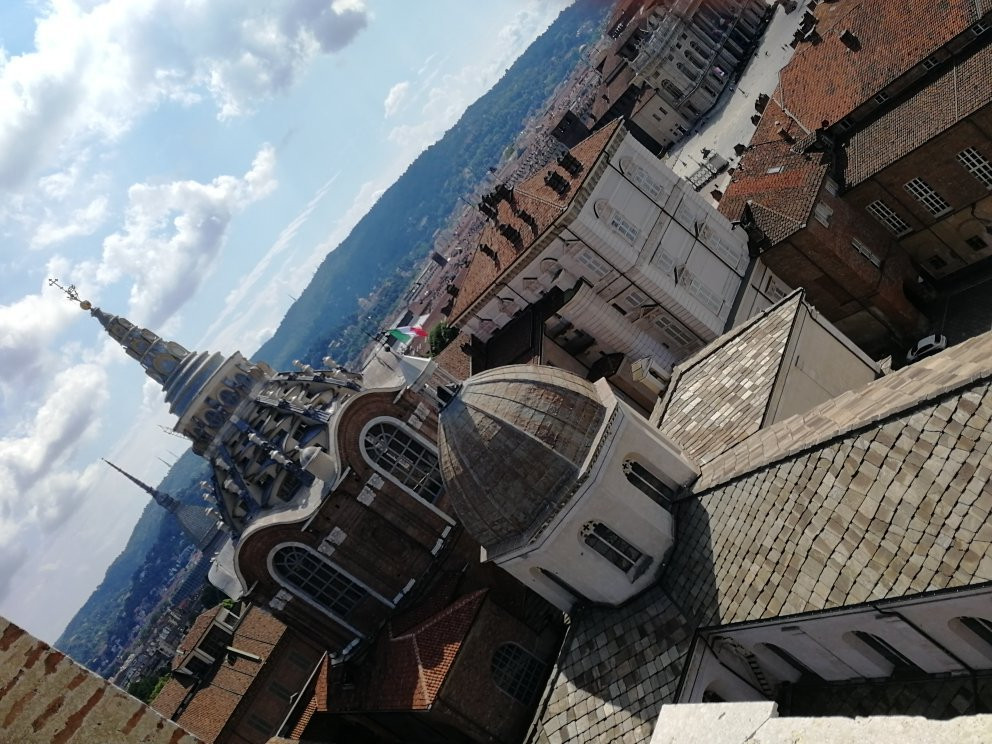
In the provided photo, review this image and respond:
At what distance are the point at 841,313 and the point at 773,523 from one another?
89.5 feet

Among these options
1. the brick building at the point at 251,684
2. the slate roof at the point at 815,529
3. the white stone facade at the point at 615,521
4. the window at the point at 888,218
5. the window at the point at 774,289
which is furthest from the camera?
the window at the point at 774,289

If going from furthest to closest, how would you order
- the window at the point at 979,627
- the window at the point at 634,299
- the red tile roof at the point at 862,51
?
the window at the point at 634,299 < the red tile roof at the point at 862,51 < the window at the point at 979,627

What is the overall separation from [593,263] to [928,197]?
16908 millimetres

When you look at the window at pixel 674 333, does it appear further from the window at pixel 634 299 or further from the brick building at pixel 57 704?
the brick building at pixel 57 704

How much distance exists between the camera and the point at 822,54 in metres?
43.8

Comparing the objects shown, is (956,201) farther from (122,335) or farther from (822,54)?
(122,335)

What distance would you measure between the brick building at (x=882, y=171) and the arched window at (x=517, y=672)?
989 inches

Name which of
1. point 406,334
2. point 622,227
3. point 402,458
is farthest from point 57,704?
point 622,227

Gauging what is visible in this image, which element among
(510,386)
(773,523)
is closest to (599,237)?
(510,386)

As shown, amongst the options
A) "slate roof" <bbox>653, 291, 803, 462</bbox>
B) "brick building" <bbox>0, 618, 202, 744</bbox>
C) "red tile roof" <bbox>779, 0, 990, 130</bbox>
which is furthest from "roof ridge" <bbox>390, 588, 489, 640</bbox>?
"red tile roof" <bbox>779, 0, 990, 130</bbox>

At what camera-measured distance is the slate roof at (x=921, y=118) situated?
3338cm

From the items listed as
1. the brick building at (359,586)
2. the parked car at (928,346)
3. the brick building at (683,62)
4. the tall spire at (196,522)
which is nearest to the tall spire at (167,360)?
the brick building at (359,586)

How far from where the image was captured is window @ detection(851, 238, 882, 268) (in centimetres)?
3906

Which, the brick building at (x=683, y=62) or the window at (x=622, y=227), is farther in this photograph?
the brick building at (x=683, y=62)
